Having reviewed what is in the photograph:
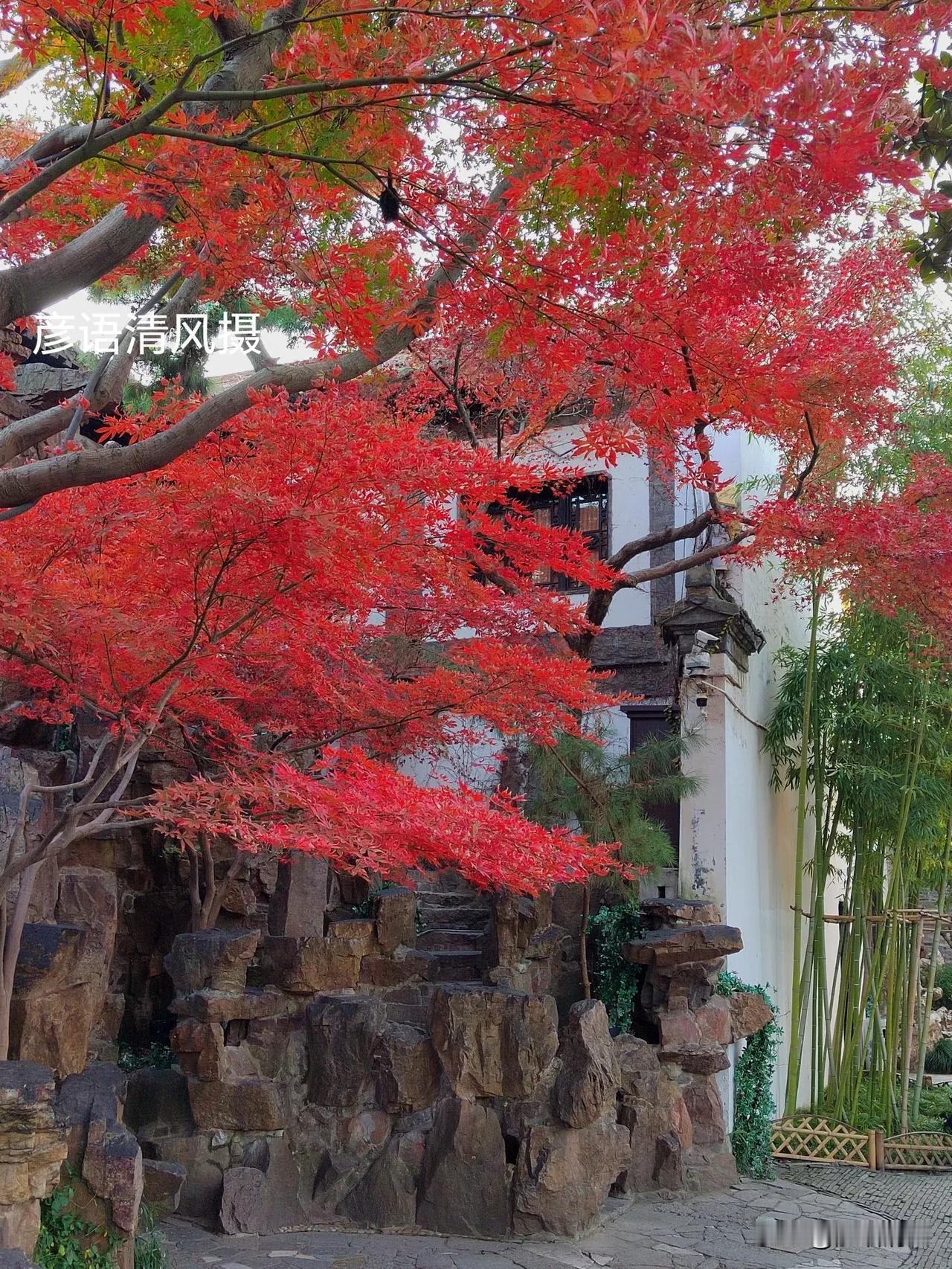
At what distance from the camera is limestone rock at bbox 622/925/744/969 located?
9.31m

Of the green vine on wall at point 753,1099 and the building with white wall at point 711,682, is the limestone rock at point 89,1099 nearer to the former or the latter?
the building with white wall at point 711,682

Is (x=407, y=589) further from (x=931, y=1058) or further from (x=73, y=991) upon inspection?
(x=931, y=1058)

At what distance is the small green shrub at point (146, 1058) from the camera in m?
8.66

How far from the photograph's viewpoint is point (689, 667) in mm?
10469

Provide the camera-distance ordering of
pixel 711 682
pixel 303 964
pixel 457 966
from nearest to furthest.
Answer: pixel 303 964
pixel 457 966
pixel 711 682

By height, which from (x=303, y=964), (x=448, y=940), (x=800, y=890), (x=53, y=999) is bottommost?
(x=53, y=999)

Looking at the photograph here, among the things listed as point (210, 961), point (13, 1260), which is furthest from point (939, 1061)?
point (13, 1260)

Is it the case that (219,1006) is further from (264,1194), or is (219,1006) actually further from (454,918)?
(454,918)

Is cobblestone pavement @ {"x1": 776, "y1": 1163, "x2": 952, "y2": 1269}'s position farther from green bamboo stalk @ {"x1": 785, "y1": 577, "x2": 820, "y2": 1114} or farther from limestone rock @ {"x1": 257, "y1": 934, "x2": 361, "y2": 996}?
limestone rock @ {"x1": 257, "y1": 934, "x2": 361, "y2": 996}

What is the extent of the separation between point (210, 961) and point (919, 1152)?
22.3 feet

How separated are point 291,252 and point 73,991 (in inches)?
180

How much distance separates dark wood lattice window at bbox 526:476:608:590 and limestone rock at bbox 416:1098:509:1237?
22.0ft

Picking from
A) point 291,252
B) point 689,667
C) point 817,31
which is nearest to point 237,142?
point 291,252

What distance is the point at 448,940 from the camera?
34.9 ft
